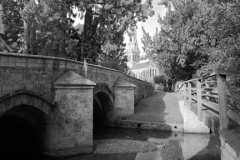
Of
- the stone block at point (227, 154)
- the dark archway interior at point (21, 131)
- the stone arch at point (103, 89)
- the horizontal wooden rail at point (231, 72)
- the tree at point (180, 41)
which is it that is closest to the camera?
the stone block at point (227, 154)

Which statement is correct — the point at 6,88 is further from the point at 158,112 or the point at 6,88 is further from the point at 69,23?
the point at 69,23

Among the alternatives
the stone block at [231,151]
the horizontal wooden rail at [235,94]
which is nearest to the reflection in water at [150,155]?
the stone block at [231,151]

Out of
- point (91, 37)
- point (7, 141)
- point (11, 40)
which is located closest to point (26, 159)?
point (7, 141)

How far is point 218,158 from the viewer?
745 centimetres

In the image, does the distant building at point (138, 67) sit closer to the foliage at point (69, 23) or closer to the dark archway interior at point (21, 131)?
the foliage at point (69, 23)

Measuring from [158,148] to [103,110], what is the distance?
6.38 metres

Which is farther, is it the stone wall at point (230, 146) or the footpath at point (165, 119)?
the footpath at point (165, 119)

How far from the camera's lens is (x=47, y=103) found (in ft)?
24.7

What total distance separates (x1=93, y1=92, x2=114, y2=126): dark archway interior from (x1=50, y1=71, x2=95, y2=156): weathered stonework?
5080mm

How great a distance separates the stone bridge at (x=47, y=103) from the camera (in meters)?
6.49

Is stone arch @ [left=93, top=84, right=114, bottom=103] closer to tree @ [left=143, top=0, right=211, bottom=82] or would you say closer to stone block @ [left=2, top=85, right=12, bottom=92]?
stone block @ [left=2, top=85, right=12, bottom=92]

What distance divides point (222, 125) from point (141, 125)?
9.75m

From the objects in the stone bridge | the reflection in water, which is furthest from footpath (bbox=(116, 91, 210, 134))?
the stone bridge

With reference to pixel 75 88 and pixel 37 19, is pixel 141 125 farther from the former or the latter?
pixel 37 19
